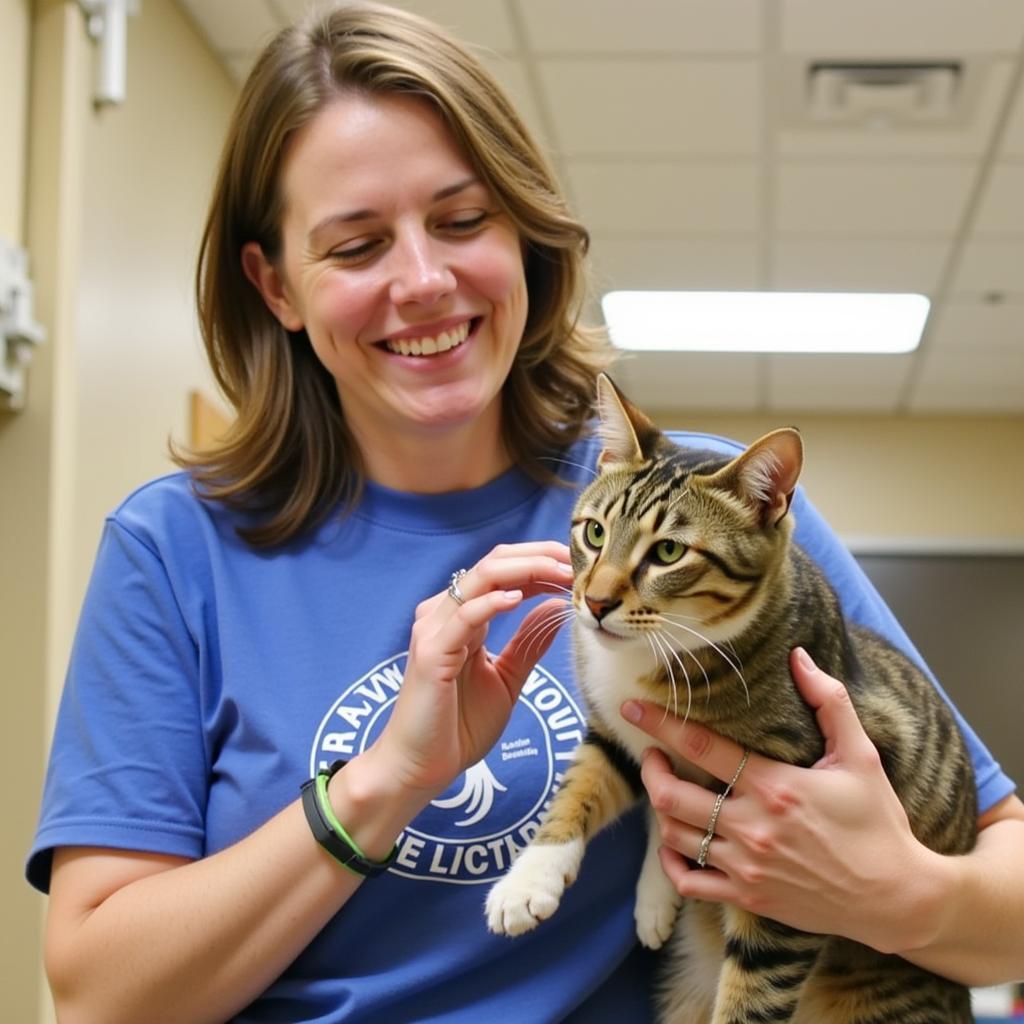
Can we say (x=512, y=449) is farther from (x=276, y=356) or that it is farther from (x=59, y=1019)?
(x=59, y=1019)

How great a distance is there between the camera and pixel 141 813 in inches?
43.5

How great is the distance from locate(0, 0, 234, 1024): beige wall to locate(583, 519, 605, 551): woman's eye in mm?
1198

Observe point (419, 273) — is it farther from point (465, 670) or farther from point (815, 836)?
point (815, 836)

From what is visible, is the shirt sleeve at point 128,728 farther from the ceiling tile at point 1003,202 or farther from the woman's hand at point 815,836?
the ceiling tile at point 1003,202

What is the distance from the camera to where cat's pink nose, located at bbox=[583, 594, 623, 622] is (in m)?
1.07

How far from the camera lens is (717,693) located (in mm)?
1109

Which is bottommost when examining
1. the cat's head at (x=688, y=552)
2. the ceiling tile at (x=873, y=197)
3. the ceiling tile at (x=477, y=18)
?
the cat's head at (x=688, y=552)

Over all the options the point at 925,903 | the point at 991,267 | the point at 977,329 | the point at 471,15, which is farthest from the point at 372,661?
the point at 977,329

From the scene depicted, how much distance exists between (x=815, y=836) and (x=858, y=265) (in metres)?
3.75

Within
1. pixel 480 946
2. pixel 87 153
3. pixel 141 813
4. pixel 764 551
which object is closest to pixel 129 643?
pixel 141 813

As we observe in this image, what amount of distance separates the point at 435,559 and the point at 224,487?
0.24m

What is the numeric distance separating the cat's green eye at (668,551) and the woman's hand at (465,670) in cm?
8

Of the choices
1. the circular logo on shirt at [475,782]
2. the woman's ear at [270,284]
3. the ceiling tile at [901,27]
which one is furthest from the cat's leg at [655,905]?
the ceiling tile at [901,27]

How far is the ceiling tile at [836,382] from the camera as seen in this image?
5492 mm
